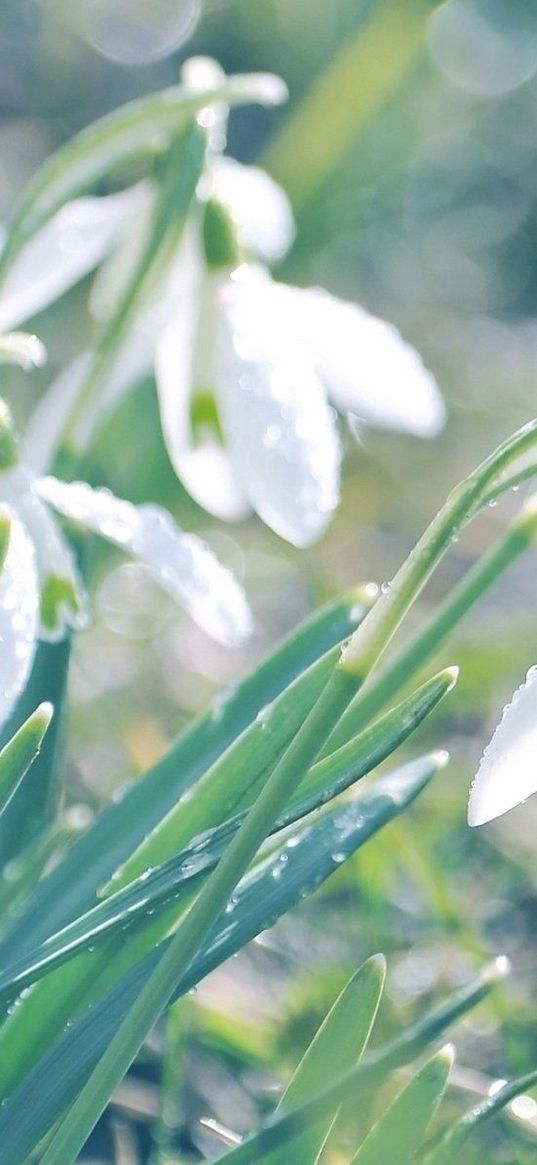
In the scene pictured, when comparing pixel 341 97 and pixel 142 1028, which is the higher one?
pixel 341 97

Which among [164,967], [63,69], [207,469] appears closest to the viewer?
[164,967]

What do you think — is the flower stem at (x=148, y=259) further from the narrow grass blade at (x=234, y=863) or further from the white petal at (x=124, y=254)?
the narrow grass blade at (x=234, y=863)

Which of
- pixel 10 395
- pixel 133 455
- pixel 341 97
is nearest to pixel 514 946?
pixel 133 455

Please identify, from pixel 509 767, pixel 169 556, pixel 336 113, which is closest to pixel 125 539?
pixel 169 556

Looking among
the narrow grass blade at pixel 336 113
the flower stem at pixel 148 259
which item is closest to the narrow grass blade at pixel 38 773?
the flower stem at pixel 148 259

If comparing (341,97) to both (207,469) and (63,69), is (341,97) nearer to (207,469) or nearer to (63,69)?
(63,69)
